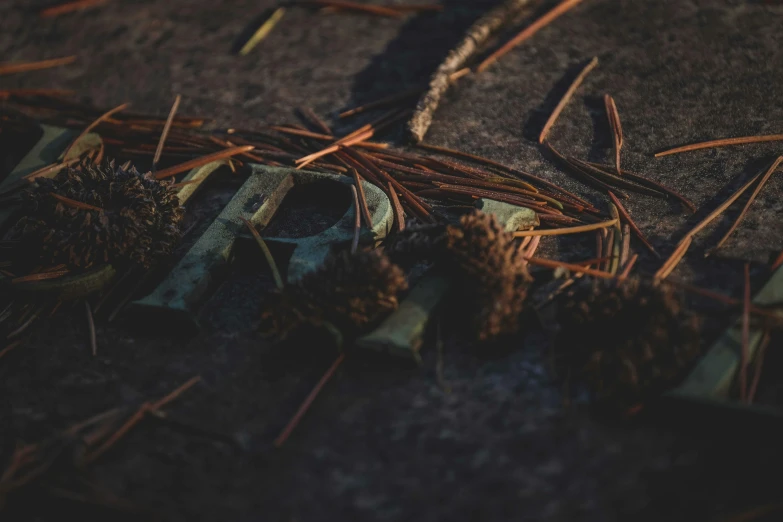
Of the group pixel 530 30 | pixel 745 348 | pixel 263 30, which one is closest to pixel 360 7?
pixel 263 30

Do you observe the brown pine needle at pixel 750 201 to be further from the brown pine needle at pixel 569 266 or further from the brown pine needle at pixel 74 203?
the brown pine needle at pixel 74 203

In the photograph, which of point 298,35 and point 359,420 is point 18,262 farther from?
point 298,35

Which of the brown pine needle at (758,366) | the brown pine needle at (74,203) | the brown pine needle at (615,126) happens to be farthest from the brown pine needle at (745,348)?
the brown pine needle at (74,203)

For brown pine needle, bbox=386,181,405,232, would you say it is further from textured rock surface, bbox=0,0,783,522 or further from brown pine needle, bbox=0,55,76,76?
brown pine needle, bbox=0,55,76,76

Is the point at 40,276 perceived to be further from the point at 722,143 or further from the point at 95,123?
the point at 722,143

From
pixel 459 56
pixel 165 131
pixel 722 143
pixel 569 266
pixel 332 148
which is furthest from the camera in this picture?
pixel 459 56

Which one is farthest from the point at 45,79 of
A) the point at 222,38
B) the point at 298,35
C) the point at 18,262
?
the point at 18,262
